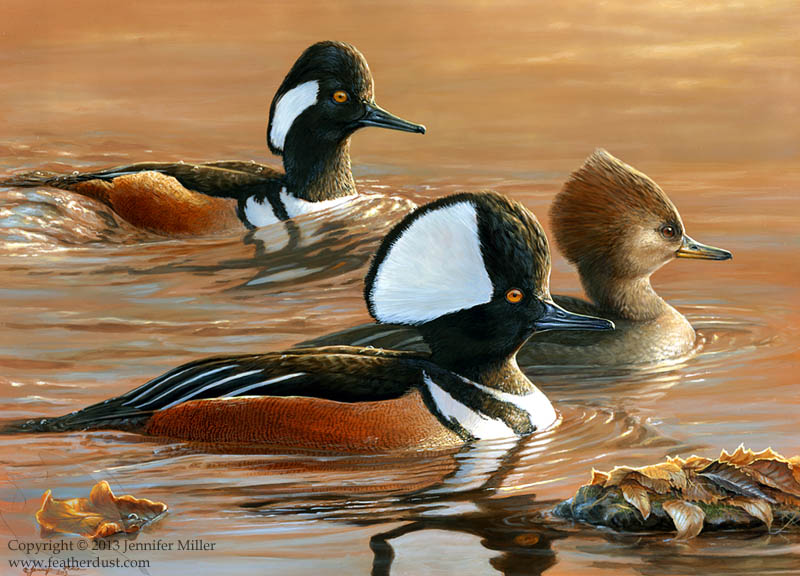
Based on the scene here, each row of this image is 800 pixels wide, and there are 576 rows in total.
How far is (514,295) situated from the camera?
4.04 m

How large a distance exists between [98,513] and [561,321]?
150 cm

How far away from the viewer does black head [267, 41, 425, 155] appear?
6574 millimetres

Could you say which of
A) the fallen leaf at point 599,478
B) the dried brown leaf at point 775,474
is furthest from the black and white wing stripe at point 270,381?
the dried brown leaf at point 775,474

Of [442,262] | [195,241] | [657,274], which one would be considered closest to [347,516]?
[442,262]

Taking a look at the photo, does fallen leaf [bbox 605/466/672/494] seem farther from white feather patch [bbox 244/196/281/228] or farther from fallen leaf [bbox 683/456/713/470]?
white feather patch [bbox 244/196/281/228]

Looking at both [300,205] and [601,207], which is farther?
[300,205]

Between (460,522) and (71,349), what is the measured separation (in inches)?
76.2

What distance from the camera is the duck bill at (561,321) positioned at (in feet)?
13.4

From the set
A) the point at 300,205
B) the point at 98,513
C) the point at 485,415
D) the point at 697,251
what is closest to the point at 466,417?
the point at 485,415

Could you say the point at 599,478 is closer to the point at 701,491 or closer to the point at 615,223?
the point at 701,491

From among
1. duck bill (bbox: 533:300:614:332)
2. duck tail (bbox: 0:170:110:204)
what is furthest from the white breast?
duck tail (bbox: 0:170:110:204)

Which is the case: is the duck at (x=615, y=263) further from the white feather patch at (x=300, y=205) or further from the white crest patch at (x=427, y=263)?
the white feather patch at (x=300, y=205)

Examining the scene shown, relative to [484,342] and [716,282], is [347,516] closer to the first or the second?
[484,342]

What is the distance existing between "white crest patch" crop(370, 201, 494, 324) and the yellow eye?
5.2 inches
